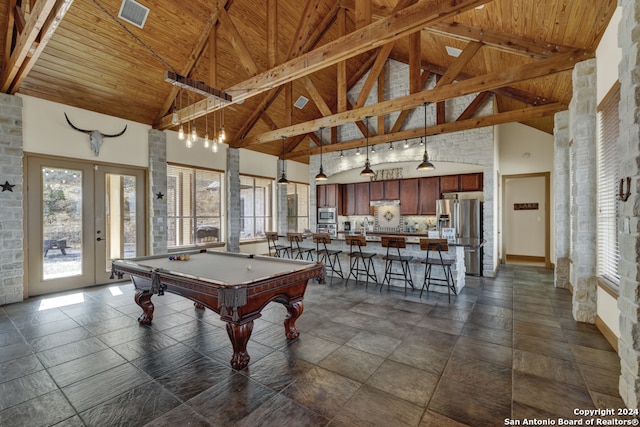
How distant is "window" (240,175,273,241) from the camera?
28.2 ft

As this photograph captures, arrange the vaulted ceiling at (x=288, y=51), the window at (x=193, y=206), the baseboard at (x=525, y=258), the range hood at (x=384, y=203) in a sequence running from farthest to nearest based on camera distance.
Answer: the range hood at (x=384, y=203)
the baseboard at (x=525, y=258)
the window at (x=193, y=206)
the vaulted ceiling at (x=288, y=51)

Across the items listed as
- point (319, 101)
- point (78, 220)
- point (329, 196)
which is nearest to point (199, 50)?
point (319, 101)

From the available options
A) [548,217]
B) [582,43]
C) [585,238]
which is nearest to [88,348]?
[585,238]

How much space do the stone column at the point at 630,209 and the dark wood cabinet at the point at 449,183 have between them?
528cm

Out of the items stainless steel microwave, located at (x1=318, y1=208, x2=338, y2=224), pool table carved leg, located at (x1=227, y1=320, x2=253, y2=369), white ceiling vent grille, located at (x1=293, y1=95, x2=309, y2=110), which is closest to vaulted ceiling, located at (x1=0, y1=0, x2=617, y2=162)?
white ceiling vent grille, located at (x1=293, y1=95, x2=309, y2=110)

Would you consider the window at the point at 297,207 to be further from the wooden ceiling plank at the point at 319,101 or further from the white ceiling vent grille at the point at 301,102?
the wooden ceiling plank at the point at 319,101

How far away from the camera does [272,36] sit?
4.77 m

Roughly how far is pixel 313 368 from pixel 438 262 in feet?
10.3

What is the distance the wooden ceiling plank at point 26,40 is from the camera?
298 cm

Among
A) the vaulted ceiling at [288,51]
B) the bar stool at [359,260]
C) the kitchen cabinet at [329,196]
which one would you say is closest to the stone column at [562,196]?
the vaulted ceiling at [288,51]

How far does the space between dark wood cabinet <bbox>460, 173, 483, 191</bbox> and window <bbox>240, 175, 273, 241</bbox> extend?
559 centimetres

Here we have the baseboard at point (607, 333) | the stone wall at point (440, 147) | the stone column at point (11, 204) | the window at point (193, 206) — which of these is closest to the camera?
the baseboard at point (607, 333)

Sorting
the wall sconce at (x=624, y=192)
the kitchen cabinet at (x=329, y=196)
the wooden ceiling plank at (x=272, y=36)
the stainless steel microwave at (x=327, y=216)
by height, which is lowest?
the stainless steel microwave at (x=327, y=216)

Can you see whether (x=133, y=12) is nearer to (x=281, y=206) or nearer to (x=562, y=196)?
(x=281, y=206)
